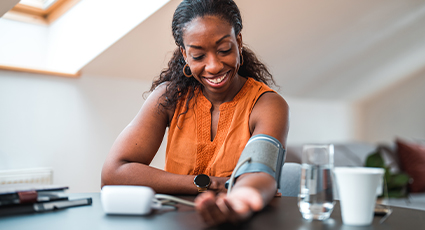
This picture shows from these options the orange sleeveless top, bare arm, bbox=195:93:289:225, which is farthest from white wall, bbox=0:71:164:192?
bare arm, bbox=195:93:289:225

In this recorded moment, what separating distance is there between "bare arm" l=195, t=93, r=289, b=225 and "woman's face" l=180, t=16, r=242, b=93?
179 millimetres

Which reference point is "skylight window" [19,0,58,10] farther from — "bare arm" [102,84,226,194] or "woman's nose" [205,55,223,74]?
"woman's nose" [205,55,223,74]

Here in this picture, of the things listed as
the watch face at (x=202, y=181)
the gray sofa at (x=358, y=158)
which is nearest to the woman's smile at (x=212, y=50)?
the watch face at (x=202, y=181)

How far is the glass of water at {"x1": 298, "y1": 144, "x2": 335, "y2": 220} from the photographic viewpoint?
78 centimetres

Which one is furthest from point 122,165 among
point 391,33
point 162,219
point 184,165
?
point 391,33

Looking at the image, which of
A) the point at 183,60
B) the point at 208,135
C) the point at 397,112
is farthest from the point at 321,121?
the point at 208,135

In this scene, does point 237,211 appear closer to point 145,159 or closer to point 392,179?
point 145,159

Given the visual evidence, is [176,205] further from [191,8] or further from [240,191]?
[191,8]

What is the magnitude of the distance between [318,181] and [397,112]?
230 inches

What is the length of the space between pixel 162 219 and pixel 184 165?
743mm

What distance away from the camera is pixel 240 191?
2.63ft

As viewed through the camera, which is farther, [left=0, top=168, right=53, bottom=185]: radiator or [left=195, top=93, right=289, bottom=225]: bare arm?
[left=0, top=168, right=53, bottom=185]: radiator

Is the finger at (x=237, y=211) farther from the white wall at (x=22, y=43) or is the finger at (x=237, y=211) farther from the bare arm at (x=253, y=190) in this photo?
the white wall at (x=22, y=43)

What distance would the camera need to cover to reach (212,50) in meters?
1.39
